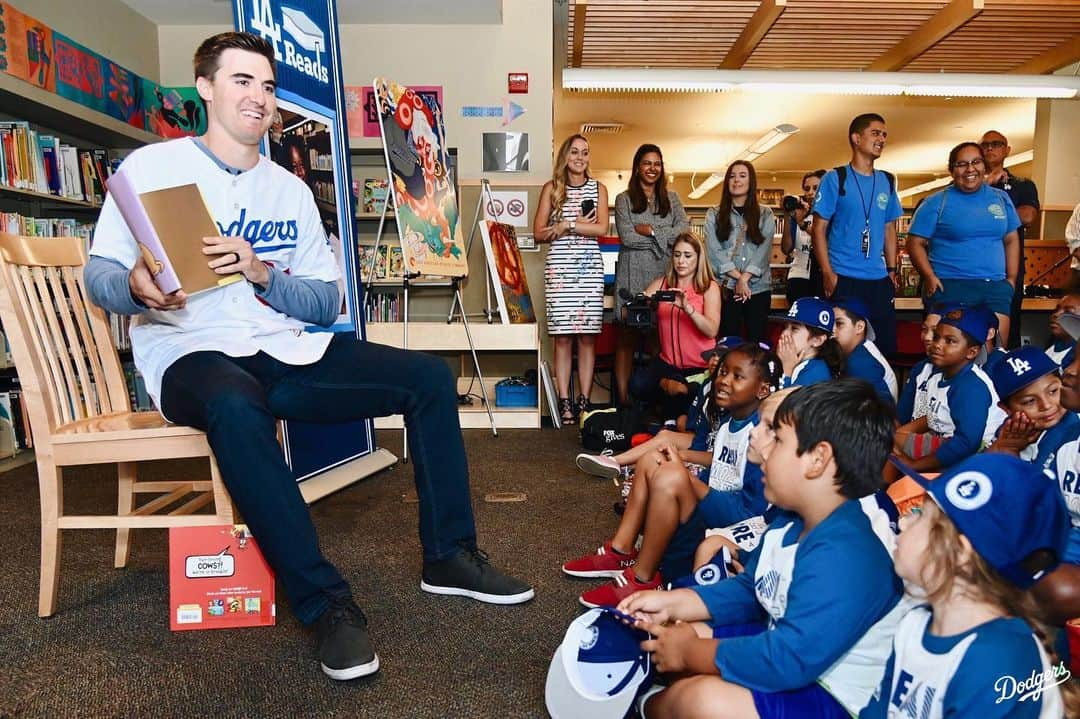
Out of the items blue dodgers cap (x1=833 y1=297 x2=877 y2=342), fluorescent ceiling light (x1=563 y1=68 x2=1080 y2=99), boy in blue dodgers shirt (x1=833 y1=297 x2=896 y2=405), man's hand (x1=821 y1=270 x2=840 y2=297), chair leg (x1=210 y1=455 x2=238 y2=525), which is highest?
fluorescent ceiling light (x1=563 y1=68 x2=1080 y2=99)

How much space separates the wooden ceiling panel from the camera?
17.4ft

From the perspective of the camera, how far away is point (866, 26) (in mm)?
5617

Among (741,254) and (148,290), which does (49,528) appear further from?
(741,254)

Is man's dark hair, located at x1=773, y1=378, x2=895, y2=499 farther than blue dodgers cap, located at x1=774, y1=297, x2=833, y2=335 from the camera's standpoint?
No

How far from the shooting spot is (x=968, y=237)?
339cm

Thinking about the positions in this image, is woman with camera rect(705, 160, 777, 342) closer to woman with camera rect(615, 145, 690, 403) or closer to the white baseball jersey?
woman with camera rect(615, 145, 690, 403)

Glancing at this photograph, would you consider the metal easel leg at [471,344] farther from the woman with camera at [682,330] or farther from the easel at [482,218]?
the woman with camera at [682,330]

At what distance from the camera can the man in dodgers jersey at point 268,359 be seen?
59.0 inches

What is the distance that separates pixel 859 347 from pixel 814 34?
4027mm

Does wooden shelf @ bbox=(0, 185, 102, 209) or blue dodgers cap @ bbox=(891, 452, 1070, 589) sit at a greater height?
wooden shelf @ bbox=(0, 185, 102, 209)

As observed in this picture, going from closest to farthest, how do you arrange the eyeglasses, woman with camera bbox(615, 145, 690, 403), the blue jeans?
the blue jeans, the eyeglasses, woman with camera bbox(615, 145, 690, 403)

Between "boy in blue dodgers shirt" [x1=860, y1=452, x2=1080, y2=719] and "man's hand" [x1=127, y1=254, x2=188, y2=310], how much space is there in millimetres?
1378

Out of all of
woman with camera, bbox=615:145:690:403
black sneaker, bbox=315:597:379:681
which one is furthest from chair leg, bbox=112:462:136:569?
woman with camera, bbox=615:145:690:403

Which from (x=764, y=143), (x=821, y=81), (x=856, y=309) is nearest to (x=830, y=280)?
(x=856, y=309)
